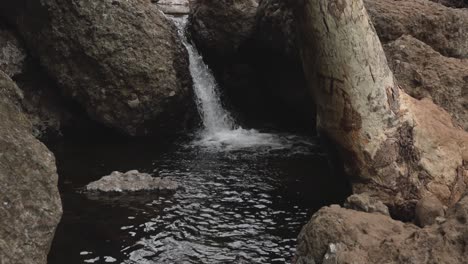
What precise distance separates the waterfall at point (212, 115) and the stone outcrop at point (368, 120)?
4.18m

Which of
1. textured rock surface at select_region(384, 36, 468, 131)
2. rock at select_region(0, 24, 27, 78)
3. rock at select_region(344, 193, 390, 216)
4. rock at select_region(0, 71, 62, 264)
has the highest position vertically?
rock at select_region(0, 24, 27, 78)

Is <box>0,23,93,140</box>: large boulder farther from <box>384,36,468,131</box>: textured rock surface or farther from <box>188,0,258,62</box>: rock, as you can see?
<box>384,36,468,131</box>: textured rock surface

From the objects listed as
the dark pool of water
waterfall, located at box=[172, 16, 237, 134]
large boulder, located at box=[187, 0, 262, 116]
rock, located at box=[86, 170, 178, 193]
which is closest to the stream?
the dark pool of water

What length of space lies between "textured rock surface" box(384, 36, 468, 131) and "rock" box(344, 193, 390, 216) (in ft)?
9.60

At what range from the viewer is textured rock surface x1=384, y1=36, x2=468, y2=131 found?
7.81 metres

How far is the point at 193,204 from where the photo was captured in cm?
727

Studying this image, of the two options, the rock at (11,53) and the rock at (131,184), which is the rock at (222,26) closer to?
the rock at (11,53)

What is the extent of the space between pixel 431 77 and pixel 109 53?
5.48 metres

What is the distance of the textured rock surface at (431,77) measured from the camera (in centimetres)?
781

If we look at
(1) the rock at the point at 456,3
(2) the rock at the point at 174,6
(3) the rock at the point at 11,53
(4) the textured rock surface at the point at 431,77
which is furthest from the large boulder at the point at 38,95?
(1) the rock at the point at 456,3

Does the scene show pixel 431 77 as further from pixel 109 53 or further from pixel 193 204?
pixel 109 53

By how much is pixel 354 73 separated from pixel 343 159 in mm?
1117

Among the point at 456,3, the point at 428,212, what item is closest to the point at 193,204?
the point at 428,212

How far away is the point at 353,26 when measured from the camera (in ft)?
21.2
